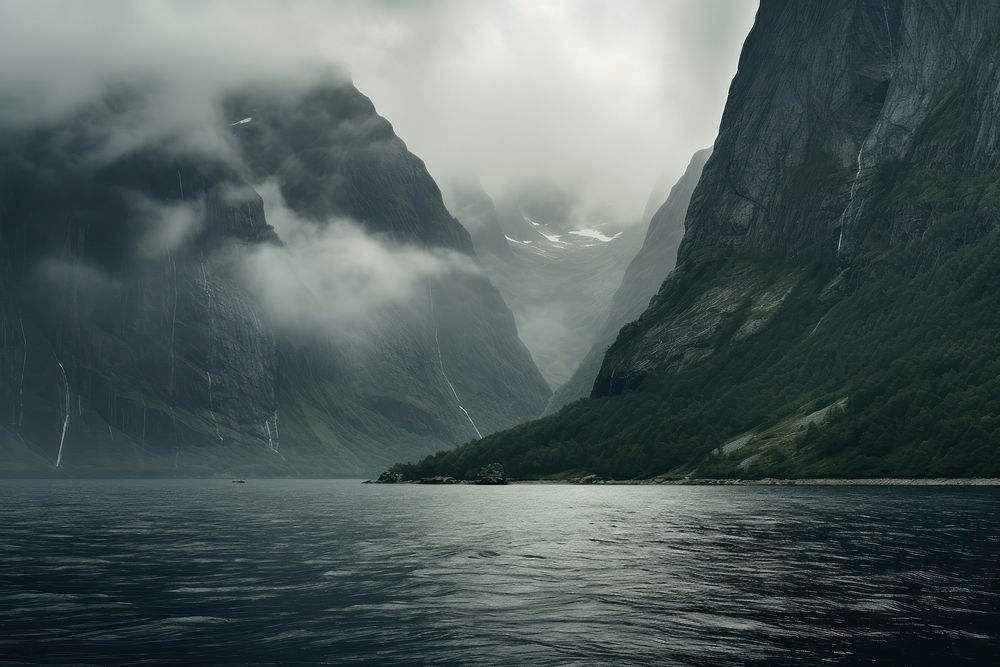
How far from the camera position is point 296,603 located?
39.8 metres

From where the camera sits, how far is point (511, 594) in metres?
42.6

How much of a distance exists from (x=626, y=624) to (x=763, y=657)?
7.26m

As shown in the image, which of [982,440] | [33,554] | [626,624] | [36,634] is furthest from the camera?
[982,440]

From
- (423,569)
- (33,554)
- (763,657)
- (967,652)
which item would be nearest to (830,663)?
(763,657)

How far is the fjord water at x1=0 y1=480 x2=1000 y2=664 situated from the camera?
29.5m

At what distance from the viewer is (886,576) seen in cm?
4559

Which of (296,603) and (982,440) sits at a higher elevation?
(982,440)

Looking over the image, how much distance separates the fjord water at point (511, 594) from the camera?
29.5 meters

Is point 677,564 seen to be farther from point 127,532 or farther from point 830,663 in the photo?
point 127,532

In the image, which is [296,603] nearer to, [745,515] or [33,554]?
[33,554]

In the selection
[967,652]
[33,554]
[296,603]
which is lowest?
[967,652]

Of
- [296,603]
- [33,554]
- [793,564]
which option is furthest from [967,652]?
[33,554]

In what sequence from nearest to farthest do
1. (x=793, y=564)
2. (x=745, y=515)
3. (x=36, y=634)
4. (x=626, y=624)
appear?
(x=36, y=634)
(x=626, y=624)
(x=793, y=564)
(x=745, y=515)

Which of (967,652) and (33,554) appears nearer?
(967,652)
